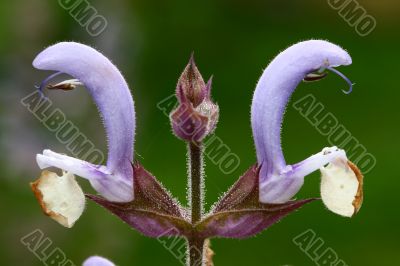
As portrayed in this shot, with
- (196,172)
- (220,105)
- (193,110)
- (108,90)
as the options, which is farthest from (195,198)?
(220,105)

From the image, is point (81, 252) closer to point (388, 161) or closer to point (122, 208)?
point (122, 208)

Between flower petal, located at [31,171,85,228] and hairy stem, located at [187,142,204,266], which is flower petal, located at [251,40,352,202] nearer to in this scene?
hairy stem, located at [187,142,204,266]

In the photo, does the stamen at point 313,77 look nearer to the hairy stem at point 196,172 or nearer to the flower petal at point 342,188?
the flower petal at point 342,188

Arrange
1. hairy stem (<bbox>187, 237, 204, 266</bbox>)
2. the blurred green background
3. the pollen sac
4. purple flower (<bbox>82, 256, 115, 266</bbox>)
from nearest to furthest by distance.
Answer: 1. the pollen sac
2. hairy stem (<bbox>187, 237, 204, 266</bbox>)
3. purple flower (<bbox>82, 256, 115, 266</bbox>)
4. the blurred green background

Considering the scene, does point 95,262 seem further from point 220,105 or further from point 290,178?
point 220,105

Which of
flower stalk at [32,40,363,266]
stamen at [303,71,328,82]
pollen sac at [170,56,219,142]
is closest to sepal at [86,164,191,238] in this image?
flower stalk at [32,40,363,266]

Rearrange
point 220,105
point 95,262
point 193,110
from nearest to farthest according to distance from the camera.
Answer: point 193,110 < point 95,262 < point 220,105

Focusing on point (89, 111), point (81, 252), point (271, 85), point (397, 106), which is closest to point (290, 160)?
point (397, 106)
